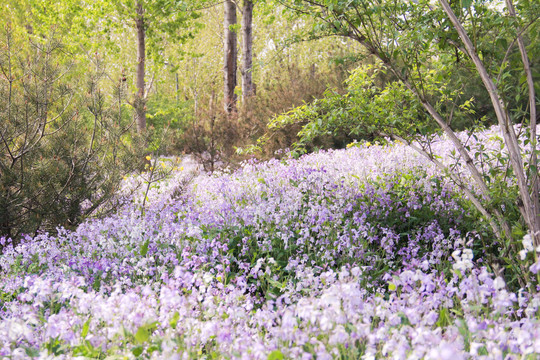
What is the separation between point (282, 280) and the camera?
3.90m

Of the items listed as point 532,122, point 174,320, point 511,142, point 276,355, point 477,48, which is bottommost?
point 276,355

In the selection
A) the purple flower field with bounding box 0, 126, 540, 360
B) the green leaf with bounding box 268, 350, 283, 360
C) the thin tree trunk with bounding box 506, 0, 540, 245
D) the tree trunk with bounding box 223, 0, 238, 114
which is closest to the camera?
the green leaf with bounding box 268, 350, 283, 360

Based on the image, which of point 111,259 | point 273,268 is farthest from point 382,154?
point 111,259

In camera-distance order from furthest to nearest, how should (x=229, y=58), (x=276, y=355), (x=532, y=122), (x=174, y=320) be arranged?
(x=229, y=58)
(x=532, y=122)
(x=174, y=320)
(x=276, y=355)

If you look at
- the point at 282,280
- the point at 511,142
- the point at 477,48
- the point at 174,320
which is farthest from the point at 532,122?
the point at 174,320

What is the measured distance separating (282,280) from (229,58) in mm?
8998

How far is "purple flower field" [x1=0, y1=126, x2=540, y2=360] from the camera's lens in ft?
6.48

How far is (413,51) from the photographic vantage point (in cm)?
372

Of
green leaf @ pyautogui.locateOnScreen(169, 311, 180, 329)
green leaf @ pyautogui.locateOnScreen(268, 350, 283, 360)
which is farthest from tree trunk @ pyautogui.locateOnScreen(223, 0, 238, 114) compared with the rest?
green leaf @ pyautogui.locateOnScreen(268, 350, 283, 360)

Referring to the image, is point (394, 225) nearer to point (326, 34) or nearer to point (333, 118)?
point (333, 118)

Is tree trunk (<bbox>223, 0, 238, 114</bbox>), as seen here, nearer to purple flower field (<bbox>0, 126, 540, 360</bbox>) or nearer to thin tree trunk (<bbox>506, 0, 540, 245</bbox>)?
purple flower field (<bbox>0, 126, 540, 360</bbox>)

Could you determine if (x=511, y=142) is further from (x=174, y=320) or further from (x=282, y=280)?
(x=174, y=320)

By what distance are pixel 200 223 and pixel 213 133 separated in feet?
18.4

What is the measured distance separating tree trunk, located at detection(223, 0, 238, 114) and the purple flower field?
517cm
